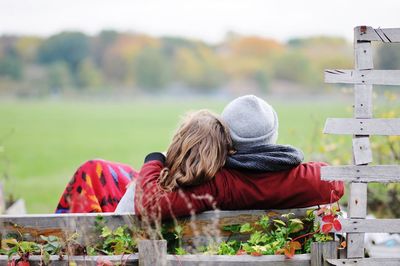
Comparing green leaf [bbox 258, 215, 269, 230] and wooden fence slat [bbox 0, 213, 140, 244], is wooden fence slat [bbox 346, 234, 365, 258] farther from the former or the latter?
wooden fence slat [bbox 0, 213, 140, 244]

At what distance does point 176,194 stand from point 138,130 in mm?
29372

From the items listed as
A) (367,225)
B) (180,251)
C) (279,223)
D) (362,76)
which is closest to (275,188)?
(279,223)

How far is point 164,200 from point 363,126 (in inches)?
42.7

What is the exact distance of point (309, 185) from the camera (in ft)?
12.0

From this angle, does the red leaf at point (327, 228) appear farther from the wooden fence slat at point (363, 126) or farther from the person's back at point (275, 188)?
the wooden fence slat at point (363, 126)

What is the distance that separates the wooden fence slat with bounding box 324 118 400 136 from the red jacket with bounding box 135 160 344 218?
1.13 ft

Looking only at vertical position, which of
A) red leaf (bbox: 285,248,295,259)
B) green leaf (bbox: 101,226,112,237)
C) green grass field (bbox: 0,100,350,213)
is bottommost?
green grass field (bbox: 0,100,350,213)

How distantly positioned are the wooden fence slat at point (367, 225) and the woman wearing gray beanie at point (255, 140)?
0.44m

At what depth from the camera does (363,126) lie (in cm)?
344

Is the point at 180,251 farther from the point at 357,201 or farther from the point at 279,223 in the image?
the point at 357,201

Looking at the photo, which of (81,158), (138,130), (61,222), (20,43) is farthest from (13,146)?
(20,43)

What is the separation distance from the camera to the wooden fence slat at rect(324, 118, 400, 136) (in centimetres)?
342

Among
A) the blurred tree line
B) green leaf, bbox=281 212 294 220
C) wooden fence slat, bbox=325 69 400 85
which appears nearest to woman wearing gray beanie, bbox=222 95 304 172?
green leaf, bbox=281 212 294 220

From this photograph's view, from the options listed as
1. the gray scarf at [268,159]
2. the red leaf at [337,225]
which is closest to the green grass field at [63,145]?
the gray scarf at [268,159]
